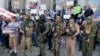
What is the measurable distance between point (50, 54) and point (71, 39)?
2.87 meters

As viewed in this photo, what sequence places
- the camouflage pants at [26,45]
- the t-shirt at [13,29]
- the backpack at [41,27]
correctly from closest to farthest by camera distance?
the camouflage pants at [26,45] < the backpack at [41,27] < the t-shirt at [13,29]

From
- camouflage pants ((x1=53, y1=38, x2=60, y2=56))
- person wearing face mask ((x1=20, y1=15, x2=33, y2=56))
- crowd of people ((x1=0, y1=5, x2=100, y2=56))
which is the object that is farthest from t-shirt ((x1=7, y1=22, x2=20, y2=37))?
camouflage pants ((x1=53, y1=38, x2=60, y2=56))

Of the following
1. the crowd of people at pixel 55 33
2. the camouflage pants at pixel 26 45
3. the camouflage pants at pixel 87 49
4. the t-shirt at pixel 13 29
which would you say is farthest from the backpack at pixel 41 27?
the camouflage pants at pixel 87 49

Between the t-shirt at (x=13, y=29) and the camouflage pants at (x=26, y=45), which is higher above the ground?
the t-shirt at (x=13, y=29)

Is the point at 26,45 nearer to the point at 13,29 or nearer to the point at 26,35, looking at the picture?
the point at 26,35

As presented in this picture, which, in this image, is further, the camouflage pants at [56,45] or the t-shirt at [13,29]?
the t-shirt at [13,29]

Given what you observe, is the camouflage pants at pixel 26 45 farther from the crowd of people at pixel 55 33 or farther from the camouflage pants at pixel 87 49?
the camouflage pants at pixel 87 49

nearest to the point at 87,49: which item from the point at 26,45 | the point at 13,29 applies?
the point at 26,45

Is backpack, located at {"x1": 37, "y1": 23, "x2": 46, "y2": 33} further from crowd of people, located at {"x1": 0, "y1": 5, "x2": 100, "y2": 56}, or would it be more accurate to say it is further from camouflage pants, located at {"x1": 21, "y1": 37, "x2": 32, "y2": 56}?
camouflage pants, located at {"x1": 21, "y1": 37, "x2": 32, "y2": 56}

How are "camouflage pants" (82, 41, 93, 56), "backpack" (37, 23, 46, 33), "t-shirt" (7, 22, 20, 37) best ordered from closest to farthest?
"camouflage pants" (82, 41, 93, 56) < "backpack" (37, 23, 46, 33) < "t-shirt" (7, 22, 20, 37)

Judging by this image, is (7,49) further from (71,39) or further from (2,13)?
(71,39)

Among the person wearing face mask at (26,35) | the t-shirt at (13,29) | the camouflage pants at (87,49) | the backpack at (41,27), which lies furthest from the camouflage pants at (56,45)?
the t-shirt at (13,29)

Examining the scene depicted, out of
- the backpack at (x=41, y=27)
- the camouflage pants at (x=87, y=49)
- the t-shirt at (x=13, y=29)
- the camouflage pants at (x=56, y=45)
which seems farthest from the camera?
the t-shirt at (x=13, y=29)

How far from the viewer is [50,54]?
65.5ft
